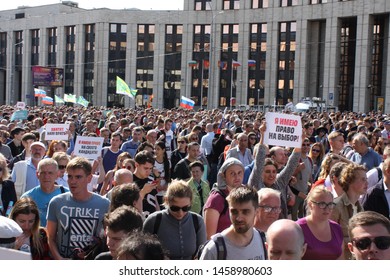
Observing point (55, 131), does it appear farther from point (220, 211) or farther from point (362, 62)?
point (362, 62)

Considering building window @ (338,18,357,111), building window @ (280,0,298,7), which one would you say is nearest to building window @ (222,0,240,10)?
building window @ (280,0,298,7)

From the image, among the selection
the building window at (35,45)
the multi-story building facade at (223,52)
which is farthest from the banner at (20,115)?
the building window at (35,45)

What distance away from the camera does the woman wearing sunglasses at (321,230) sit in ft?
18.2

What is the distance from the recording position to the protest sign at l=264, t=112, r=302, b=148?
10336 millimetres

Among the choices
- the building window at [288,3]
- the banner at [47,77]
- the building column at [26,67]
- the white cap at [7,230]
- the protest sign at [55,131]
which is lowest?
the white cap at [7,230]

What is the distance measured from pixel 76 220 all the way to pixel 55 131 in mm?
7801

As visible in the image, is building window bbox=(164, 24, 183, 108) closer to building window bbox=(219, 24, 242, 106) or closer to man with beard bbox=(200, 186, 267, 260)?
building window bbox=(219, 24, 242, 106)

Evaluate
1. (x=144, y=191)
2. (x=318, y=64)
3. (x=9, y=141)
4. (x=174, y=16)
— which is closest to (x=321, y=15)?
(x=318, y=64)

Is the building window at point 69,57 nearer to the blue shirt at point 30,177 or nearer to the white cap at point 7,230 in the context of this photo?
the blue shirt at point 30,177

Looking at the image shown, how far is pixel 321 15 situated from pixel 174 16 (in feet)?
63.0

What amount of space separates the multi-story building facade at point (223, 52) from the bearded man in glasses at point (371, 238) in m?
56.3

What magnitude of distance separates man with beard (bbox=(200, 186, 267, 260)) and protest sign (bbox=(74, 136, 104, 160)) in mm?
6928

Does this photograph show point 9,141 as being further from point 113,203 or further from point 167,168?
point 113,203

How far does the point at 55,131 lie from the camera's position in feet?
45.2
